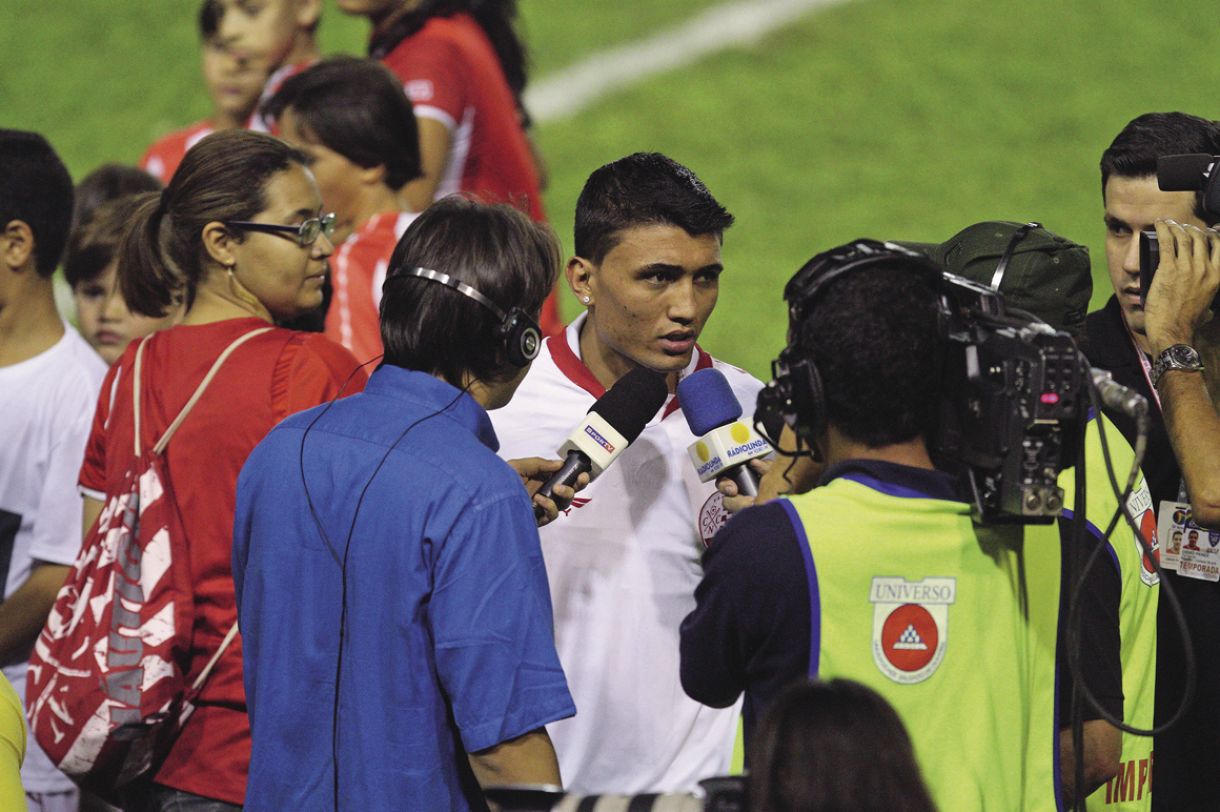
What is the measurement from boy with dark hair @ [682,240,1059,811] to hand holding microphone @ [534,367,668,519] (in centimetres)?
64

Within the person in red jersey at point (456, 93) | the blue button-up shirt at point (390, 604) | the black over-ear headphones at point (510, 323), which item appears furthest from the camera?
the person in red jersey at point (456, 93)

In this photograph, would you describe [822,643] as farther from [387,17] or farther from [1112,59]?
[1112,59]

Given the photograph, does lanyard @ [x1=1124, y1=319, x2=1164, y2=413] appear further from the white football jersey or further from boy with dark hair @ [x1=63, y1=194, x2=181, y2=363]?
boy with dark hair @ [x1=63, y1=194, x2=181, y2=363]

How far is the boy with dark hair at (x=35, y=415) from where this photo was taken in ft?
14.7

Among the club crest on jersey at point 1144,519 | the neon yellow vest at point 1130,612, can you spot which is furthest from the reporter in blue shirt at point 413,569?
the club crest on jersey at point 1144,519

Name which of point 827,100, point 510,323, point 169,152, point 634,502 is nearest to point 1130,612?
point 634,502

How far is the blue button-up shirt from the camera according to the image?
2.97 m

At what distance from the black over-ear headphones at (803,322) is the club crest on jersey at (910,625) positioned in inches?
11.4

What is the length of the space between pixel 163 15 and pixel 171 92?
951mm

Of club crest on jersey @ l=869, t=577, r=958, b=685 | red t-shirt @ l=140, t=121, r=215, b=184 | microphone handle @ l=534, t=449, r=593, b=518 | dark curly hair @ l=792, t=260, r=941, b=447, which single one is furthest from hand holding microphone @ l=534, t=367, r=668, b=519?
red t-shirt @ l=140, t=121, r=215, b=184

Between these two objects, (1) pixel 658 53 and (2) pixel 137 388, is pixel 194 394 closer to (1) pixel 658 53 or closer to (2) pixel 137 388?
(2) pixel 137 388

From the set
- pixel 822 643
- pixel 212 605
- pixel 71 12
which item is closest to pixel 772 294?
pixel 71 12

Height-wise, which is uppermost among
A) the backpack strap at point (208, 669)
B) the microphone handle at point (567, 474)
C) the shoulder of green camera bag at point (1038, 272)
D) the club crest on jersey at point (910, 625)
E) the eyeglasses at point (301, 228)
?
the eyeglasses at point (301, 228)

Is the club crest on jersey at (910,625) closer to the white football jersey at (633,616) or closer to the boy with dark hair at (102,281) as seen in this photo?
the white football jersey at (633,616)
